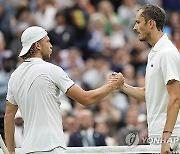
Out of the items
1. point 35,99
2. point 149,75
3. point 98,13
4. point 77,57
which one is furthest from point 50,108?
point 98,13

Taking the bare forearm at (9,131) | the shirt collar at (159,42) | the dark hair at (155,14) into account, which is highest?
the dark hair at (155,14)

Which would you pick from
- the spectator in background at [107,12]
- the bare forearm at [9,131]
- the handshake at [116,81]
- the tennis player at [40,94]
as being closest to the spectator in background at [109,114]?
the spectator in background at [107,12]

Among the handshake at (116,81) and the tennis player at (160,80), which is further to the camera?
the handshake at (116,81)

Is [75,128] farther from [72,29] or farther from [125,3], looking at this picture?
[125,3]

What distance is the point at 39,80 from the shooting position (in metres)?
7.20

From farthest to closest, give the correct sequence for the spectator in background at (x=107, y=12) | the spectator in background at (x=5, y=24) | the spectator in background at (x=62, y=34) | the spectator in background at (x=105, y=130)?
the spectator in background at (x=107, y=12), the spectator in background at (x=5, y=24), the spectator in background at (x=62, y=34), the spectator in background at (x=105, y=130)

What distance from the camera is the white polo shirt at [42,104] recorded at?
23.5 ft

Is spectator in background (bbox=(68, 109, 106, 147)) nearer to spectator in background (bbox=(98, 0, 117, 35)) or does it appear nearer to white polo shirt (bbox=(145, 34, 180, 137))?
white polo shirt (bbox=(145, 34, 180, 137))

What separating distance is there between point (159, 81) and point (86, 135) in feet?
14.8

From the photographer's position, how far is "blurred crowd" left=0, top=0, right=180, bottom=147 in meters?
13.7

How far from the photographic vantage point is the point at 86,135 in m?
11.9

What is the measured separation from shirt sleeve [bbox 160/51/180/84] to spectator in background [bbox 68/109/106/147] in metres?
4.20

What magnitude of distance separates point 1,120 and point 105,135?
392 cm

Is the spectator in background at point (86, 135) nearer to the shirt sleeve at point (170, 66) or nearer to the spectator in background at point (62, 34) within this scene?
the spectator in background at point (62, 34)
